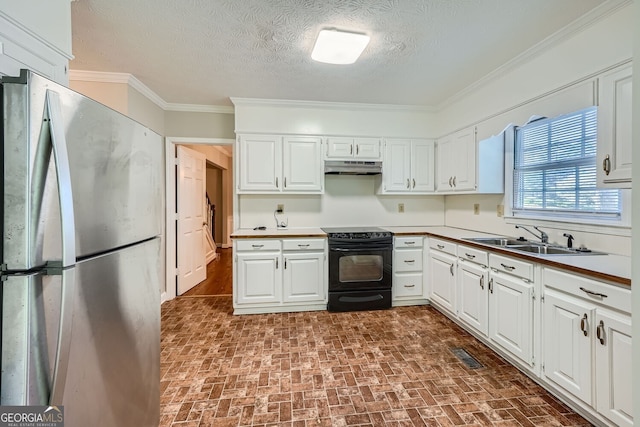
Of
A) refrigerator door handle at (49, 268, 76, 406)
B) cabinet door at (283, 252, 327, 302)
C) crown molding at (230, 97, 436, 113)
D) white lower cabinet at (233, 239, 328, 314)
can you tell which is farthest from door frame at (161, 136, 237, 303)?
refrigerator door handle at (49, 268, 76, 406)

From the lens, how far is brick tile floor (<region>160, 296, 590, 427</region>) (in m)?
1.73

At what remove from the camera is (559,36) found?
211 centimetres

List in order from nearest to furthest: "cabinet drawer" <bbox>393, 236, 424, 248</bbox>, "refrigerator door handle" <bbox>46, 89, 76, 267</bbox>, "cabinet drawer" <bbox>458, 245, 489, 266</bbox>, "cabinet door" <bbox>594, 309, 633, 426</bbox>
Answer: "refrigerator door handle" <bbox>46, 89, 76, 267</bbox> < "cabinet door" <bbox>594, 309, 633, 426</bbox> < "cabinet drawer" <bbox>458, 245, 489, 266</bbox> < "cabinet drawer" <bbox>393, 236, 424, 248</bbox>

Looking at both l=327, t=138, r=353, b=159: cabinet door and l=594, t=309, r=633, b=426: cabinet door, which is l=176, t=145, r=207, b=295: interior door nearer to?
l=327, t=138, r=353, b=159: cabinet door

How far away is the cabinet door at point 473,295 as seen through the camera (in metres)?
2.50

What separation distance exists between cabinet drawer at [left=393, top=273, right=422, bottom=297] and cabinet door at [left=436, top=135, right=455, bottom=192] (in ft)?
3.97

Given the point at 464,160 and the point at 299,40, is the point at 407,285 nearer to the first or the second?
the point at 464,160

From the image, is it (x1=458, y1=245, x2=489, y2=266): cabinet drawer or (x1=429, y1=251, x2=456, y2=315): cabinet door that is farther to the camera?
(x1=429, y1=251, x2=456, y2=315): cabinet door

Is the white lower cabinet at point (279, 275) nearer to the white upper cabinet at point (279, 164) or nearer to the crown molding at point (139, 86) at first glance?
the white upper cabinet at point (279, 164)

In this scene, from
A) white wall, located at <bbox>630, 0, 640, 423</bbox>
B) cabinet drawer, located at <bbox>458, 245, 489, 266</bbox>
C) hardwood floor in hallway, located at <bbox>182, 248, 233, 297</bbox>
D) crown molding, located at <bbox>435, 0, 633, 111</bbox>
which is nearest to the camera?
white wall, located at <bbox>630, 0, 640, 423</bbox>

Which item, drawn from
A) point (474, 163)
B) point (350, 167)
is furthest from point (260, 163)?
point (474, 163)

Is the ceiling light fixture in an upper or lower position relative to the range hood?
upper

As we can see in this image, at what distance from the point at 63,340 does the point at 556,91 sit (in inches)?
125

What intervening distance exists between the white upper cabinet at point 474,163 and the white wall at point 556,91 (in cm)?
14
